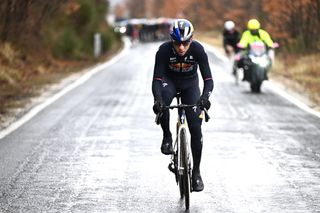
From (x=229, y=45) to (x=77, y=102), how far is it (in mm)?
8445

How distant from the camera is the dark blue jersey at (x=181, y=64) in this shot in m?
8.36

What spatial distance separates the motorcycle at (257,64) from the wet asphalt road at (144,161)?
2.09m

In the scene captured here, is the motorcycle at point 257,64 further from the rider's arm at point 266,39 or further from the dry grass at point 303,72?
the dry grass at point 303,72

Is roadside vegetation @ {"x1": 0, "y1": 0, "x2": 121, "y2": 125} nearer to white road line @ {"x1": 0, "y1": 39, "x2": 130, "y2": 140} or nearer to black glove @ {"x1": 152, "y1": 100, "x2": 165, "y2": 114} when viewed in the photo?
white road line @ {"x1": 0, "y1": 39, "x2": 130, "y2": 140}

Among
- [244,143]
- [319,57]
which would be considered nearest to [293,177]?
[244,143]

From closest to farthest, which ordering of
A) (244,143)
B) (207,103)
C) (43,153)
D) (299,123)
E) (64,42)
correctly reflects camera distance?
(207,103) → (43,153) → (244,143) → (299,123) → (64,42)

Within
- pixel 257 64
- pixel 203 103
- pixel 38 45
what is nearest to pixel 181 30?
pixel 203 103

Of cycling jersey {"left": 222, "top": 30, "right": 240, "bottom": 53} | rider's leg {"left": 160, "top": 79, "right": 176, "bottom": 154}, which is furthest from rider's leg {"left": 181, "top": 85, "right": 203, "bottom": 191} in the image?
cycling jersey {"left": 222, "top": 30, "right": 240, "bottom": 53}

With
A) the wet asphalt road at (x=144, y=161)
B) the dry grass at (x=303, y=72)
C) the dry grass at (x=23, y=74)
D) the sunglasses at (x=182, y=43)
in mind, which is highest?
the sunglasses at (x=182, y=43)

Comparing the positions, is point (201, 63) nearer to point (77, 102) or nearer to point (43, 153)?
point (43, 153)

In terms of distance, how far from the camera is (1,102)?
16.6 m

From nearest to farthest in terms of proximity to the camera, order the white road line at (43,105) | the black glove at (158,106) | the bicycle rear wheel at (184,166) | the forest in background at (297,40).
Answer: the bicycle rear wheel at (184,166) → the black glove at (158,106) → the white road line at (43,105) → the forest in background at (297,40)

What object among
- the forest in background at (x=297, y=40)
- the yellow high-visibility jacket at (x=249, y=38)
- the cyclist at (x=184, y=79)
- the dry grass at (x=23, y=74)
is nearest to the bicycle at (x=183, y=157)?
the cyclist at (x=184, y=79)

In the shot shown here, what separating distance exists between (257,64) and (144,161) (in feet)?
31.3
